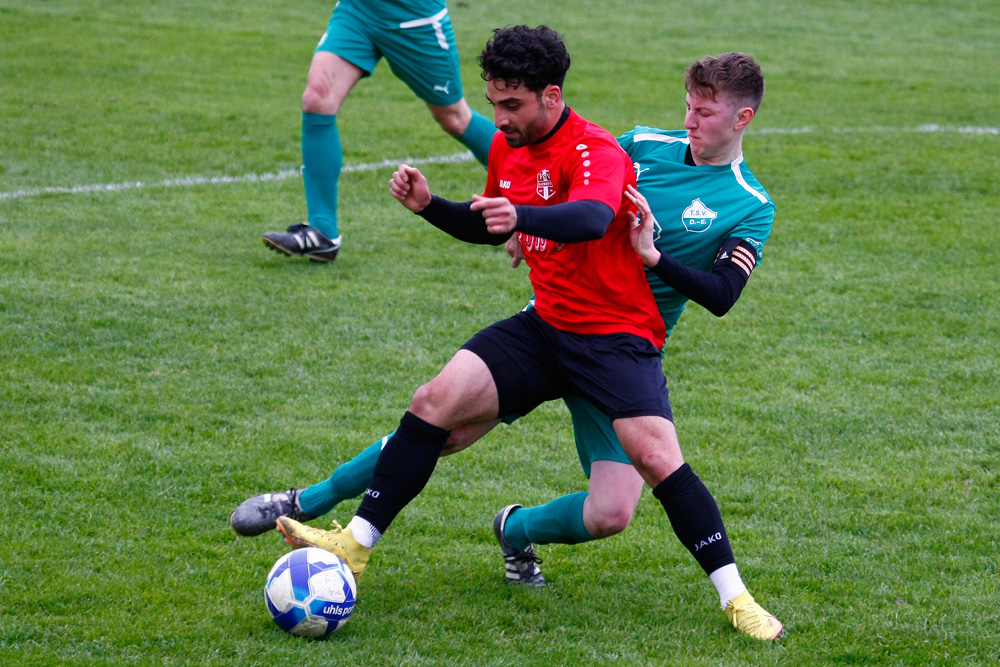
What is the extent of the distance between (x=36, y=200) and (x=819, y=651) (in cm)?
654

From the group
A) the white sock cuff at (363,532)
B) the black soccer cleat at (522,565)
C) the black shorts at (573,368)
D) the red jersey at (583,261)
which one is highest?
the red jersey at (583,261)

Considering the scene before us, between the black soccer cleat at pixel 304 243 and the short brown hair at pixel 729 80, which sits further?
the black soccer cleat at pixel 304 243

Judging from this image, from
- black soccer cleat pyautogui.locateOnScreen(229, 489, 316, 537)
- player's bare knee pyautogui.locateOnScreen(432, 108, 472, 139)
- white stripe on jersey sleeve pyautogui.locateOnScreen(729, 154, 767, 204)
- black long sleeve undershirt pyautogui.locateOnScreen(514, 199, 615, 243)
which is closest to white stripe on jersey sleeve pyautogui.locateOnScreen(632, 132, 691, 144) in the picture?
white stripe on jersey sleeve pyautogui.locateOnScreen(729, 154, 767, 204)

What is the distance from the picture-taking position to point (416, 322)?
6.65 m

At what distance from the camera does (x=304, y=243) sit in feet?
24.0

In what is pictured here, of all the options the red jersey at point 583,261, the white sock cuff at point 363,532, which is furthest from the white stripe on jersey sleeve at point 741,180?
the white sock cuff at point 363,532

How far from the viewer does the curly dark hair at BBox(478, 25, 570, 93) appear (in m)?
3.71

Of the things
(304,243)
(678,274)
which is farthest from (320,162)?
(678,274)

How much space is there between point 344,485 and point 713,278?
4.56ft

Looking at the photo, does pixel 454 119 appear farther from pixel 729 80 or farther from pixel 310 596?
pixel 310 596

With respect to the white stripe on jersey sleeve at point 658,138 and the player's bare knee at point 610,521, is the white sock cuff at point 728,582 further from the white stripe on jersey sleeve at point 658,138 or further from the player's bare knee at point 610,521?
the white stripe on jersey sleeve at point 658,138

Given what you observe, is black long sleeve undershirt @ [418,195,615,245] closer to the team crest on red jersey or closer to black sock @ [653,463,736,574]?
the team crest on red jersey

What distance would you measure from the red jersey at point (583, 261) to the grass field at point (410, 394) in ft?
3.09

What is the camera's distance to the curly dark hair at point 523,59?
3.71 meters
